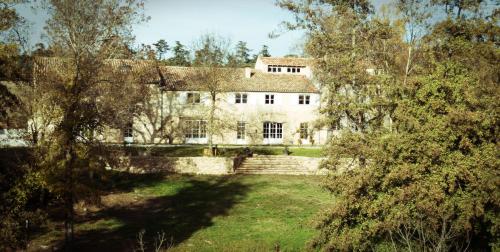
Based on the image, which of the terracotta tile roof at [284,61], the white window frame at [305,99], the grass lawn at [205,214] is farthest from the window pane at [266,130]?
the grass lawn at [205,214]

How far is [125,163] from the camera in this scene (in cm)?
2930

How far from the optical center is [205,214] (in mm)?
20859

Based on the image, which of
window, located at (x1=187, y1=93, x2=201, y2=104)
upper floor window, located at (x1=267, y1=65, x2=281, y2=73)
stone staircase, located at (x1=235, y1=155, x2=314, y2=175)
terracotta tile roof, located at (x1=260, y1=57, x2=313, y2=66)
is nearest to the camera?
stone staircase, located at (x1=235, y1=155, x2=314, y2=175)

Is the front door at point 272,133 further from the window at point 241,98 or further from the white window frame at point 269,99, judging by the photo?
the window at point 241,98

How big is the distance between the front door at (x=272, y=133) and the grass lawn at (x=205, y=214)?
13759mm

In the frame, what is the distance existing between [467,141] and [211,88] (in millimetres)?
24706

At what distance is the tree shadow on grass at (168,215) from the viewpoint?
1677 centimetres

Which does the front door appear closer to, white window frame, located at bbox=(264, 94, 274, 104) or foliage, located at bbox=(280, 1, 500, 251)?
white window frame, located at bbox=(264, 94, 274, 104)

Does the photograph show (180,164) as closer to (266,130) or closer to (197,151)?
(197,151)

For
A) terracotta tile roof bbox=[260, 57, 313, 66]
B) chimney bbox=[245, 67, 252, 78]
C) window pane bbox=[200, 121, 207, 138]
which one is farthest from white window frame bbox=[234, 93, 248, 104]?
terracotta tile roof bbox=[260, 57, 313, 66]

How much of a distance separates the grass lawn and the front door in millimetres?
13759

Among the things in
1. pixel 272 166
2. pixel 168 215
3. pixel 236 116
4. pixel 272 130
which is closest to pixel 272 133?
pixel 272 130

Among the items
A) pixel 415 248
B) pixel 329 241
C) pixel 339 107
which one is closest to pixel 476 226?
pixel 415 248

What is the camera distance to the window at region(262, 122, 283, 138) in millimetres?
43406
